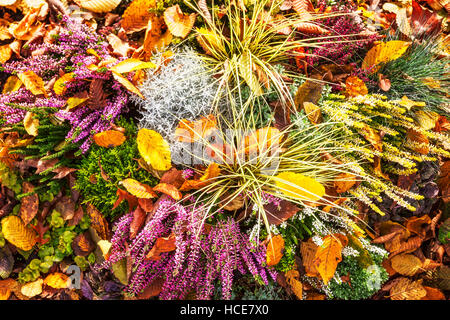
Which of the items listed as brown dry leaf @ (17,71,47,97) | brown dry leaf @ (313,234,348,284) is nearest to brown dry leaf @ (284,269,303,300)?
brown dry leaf @ (313,234,348,284)

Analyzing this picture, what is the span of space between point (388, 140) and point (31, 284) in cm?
217

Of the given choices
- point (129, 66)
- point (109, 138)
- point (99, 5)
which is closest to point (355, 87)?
point (129, 66)

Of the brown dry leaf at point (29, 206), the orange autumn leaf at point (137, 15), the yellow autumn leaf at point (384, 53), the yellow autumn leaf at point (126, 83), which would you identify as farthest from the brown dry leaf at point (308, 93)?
the brown dry leaf at point (29, 206)

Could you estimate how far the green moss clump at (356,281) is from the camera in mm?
1566

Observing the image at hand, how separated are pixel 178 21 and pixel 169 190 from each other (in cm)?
89

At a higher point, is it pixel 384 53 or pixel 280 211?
pixel 384 53

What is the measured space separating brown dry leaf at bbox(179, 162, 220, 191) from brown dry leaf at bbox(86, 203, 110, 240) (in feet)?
1.57

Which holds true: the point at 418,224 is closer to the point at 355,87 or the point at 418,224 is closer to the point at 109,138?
the point at 355,87

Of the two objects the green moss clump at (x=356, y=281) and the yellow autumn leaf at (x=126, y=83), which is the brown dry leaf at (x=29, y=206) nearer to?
the yellow autumn leaf at (x=126, y=83)

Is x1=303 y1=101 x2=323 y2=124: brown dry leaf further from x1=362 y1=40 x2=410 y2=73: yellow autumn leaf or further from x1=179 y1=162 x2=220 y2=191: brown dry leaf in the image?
x1=179 y1=162 x2=220 y2=191: brown dry leaf

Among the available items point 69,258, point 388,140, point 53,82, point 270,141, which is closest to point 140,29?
point 53,82

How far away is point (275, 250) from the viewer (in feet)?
4.40

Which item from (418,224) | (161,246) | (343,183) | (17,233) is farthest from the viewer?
(418,224)

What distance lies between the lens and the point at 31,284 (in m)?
1.63
